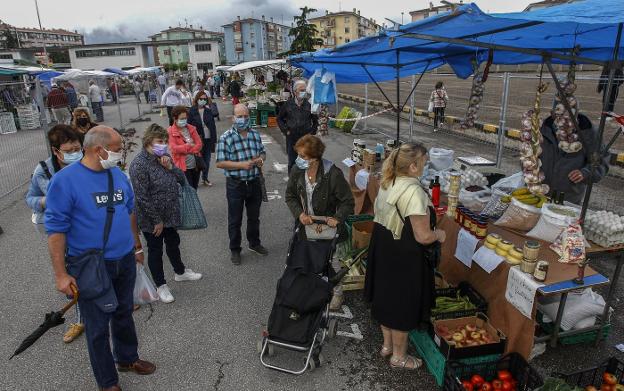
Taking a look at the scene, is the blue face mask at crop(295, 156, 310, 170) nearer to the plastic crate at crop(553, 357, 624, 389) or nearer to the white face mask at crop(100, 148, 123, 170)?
the white face mask at crop(100, 148, 123, 170)

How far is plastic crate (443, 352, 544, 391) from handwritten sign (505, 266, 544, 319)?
0.38 meters

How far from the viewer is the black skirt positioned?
10.3 ft

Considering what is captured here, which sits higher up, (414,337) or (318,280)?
(318,280)

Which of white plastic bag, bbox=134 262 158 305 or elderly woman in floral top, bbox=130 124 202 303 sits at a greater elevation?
elderly woman in floral top, bbox=130 124 202 303

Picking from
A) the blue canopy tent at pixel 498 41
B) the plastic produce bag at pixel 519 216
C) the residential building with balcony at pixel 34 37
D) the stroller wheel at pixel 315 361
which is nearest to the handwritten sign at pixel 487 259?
the plastic produce bag at pixel 519 216

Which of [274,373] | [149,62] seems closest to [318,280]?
[274,373]

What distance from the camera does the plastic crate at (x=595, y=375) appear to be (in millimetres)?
2889

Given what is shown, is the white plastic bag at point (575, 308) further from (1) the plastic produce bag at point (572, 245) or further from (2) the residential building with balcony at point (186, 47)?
(2) the residential building with balcony at point (186, 47)

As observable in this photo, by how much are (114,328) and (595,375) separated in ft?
12.3

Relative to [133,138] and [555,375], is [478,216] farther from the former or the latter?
[133,138]

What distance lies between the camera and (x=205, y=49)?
258 ft

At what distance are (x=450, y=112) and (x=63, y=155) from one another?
60.3ft

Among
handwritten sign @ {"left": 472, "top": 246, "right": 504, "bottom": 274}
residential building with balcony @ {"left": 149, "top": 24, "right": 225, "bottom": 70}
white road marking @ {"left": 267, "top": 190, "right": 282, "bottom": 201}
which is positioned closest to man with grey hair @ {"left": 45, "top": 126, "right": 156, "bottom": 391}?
handwritten sign @ {"left": 472, "top": 246, "right": 504, "bottom": 274}

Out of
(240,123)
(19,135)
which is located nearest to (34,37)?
(19,135)
